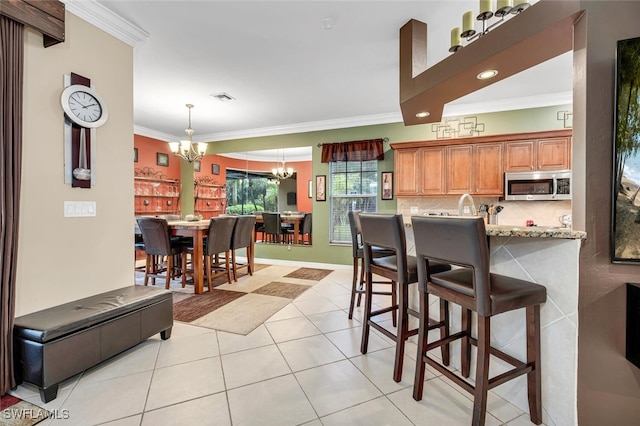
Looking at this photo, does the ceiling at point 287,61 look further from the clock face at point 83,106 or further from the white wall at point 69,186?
the clock face at point 83,106

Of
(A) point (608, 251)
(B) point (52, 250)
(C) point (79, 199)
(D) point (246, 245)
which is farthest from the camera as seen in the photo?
(D) point (246, 245)

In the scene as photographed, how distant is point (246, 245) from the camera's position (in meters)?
4.59

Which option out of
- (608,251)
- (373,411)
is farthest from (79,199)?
(608,251)

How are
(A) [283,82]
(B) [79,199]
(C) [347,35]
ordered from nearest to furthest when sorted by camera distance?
(B) [79,199] < (C) [347,35] < (A) [283,82]

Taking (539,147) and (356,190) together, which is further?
(356,190)

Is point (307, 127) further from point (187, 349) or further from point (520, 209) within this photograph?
point (187, 349)

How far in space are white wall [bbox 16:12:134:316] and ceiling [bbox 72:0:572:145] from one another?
0.34m

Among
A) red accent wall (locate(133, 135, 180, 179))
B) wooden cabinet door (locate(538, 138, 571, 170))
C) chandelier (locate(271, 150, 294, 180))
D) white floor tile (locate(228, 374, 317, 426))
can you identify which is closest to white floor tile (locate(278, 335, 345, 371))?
white floor tile (locate(228, 374, 317, 426))

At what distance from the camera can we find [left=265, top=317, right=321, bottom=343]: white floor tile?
2.48 metres

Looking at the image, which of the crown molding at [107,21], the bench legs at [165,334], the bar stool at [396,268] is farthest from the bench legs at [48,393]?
the crown molding at [107,21]

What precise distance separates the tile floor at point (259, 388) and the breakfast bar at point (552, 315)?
7.6 inches

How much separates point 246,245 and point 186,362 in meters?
2.60

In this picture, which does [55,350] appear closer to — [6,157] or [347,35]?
[6,157]

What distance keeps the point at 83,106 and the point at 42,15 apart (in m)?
0.56
